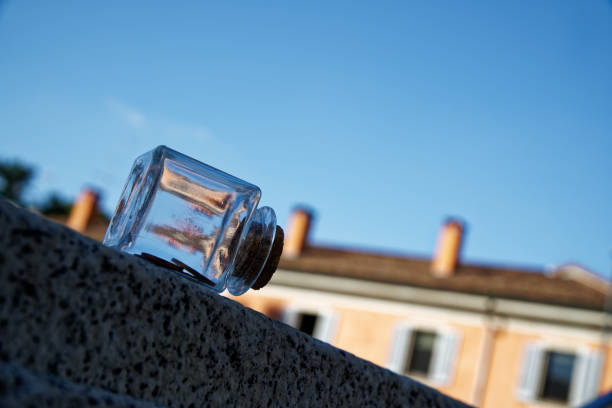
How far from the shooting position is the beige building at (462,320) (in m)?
18.3

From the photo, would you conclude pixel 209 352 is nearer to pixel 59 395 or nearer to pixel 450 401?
pixel 59 395

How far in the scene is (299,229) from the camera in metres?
24.5

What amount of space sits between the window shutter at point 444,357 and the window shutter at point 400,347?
78 centimetres

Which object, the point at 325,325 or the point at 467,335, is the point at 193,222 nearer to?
the point at 467,335

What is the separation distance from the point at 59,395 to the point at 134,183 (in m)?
0.54

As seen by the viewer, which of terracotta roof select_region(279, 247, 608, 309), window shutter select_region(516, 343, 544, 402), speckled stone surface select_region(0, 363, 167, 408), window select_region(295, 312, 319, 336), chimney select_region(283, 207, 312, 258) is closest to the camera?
speckled stone surface select_region(0, 363, 167, 408)

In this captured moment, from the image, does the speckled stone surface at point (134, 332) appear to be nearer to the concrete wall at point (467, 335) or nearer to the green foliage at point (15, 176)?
the concrete wall at point (467, 335)

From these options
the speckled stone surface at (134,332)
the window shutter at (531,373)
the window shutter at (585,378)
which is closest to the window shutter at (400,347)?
the window shutter at (531,373)

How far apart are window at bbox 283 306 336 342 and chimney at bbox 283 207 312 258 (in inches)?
132

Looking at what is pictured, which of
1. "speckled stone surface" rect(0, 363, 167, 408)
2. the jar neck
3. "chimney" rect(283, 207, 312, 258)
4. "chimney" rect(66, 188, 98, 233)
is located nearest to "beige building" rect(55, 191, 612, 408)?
"chimney" rect(283, 207, 312, 258)

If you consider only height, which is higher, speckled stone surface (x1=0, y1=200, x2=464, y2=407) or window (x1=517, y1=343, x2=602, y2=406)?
window (x1=517, y1=343, x2=602, y2=406)

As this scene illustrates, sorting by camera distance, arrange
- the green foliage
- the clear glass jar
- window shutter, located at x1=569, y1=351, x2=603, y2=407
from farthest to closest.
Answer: the green foliage → window shutter, located at x1=569, y1=351, x2=603, y2=407 → the clear glass jar

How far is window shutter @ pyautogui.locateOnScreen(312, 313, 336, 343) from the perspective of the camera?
20.7m

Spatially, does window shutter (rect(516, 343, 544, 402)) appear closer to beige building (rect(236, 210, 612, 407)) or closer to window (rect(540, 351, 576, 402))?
beige building (rect(236, 210, 612, 407))
